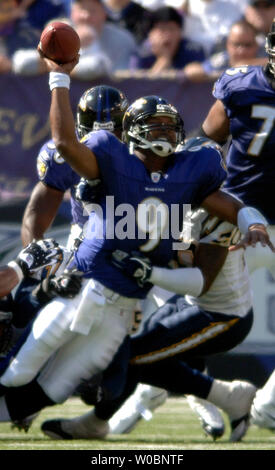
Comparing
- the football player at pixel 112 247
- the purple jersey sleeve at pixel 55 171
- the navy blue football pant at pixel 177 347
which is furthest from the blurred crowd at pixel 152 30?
the football player at pixel 112 247

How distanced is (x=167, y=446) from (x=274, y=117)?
1.66 meters

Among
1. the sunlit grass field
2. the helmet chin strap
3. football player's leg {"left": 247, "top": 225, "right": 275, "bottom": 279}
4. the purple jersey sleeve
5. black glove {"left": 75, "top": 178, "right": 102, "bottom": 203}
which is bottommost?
the sunlit grass field

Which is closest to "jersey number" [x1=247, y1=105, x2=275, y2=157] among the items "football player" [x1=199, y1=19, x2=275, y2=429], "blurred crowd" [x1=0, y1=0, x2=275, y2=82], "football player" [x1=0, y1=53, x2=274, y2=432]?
"football player" [x1=199, y1=19, x2=275, y2=429]

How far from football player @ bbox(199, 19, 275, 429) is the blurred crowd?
2239 millimetres

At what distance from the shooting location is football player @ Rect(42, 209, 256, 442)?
450cm

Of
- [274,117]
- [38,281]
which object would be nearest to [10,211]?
[38,281]

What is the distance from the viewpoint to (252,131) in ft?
15.9

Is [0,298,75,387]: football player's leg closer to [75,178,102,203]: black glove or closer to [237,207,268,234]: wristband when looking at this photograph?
[75,178,102,203]: black glove

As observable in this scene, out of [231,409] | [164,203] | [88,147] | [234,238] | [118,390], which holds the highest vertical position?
[88,147]

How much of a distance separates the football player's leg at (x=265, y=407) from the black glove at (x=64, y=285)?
1103mm

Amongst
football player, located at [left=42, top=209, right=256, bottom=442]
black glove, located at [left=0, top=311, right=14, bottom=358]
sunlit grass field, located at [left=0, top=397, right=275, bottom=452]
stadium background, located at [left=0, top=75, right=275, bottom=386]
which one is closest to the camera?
sunlit grass field, located at [left=0, top=397, right=275, bottom=452]

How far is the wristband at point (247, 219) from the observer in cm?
413

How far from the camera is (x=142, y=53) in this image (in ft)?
25.8

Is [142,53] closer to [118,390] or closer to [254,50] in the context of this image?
[254,50]
